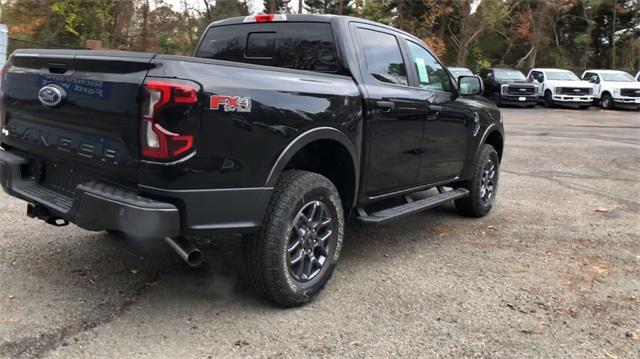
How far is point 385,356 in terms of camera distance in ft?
10.4

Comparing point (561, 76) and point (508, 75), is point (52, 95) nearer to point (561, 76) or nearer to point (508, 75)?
point (508, 75)

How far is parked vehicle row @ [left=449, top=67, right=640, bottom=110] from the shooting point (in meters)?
25.1

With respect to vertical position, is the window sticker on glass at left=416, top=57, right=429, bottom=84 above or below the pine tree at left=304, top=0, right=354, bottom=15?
below

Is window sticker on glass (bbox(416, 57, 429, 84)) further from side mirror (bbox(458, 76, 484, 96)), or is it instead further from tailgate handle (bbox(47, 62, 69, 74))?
tailgate handle (bbox(47, 62, 69, 74))

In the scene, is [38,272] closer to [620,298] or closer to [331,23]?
[331,23]

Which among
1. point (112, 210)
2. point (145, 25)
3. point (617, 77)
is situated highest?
point (145, 25)

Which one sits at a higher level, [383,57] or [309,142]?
[383,57]

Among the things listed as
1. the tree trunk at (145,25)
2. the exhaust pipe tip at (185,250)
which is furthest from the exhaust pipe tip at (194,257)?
the tree trunk at (145,25)

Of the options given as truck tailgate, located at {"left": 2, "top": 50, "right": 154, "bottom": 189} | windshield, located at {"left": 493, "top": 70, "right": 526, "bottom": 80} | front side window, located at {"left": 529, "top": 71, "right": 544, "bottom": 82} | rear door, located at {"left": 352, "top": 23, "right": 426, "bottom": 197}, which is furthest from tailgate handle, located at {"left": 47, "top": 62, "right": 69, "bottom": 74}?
front side window, located at {"left": 529, "top": 71, "right": 544, "bottom": 82}

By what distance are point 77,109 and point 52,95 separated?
0.25m

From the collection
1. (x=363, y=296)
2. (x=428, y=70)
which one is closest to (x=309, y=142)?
(x=363, y=296)

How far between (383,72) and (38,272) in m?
2.98

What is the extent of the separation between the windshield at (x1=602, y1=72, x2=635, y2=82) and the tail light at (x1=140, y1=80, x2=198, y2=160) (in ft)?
89.3

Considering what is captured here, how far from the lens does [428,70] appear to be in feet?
17.7
